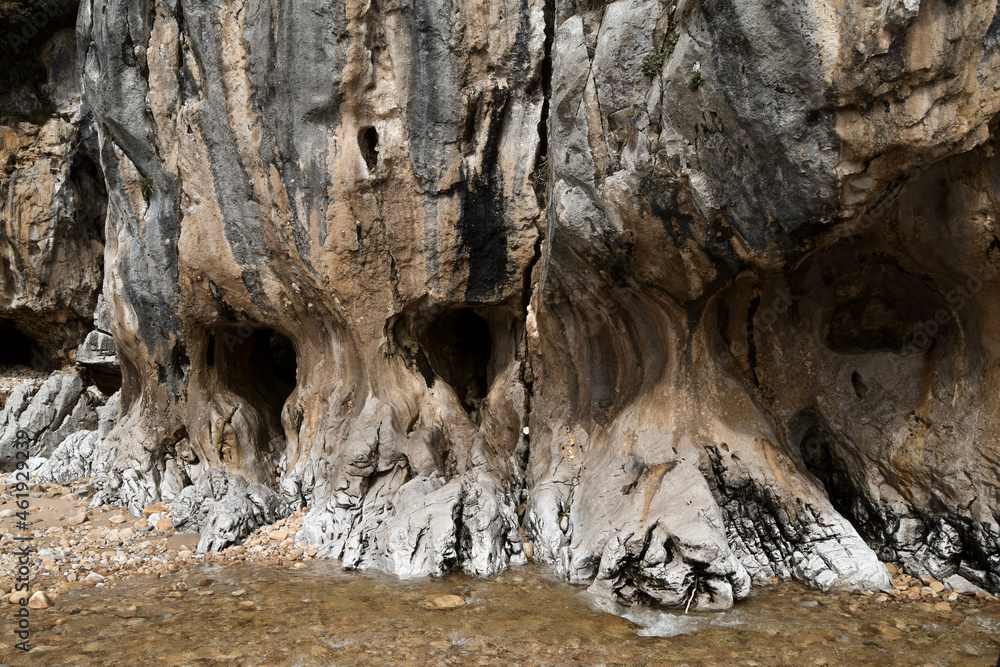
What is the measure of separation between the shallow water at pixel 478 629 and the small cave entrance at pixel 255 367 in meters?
4.24

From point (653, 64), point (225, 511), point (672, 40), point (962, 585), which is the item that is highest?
point (672, 40)

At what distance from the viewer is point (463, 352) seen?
928 centimetres

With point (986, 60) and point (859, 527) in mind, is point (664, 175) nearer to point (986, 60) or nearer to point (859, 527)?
point (986, 60)

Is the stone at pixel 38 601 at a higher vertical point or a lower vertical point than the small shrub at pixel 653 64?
lower

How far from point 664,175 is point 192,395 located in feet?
22.5

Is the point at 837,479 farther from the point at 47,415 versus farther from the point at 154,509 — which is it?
the point at 47,415

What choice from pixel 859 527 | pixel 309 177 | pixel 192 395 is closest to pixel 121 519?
pixel 192 395

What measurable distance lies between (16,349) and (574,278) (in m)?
16.2
